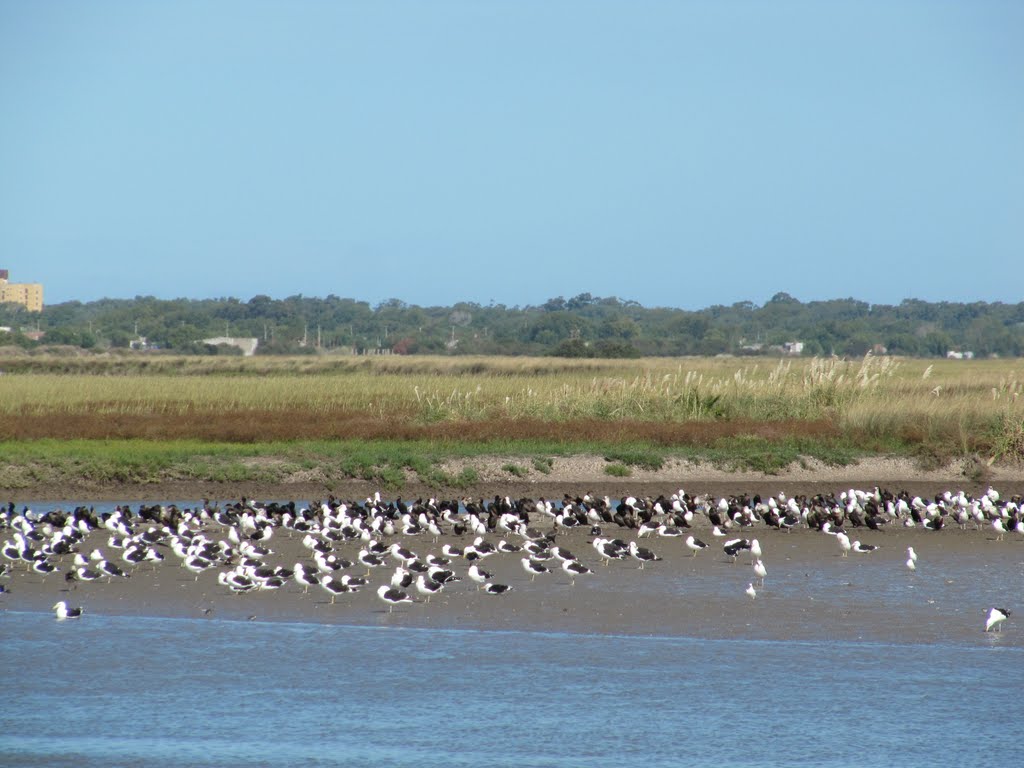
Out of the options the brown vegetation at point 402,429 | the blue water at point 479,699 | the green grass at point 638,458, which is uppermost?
the brown vegetation at point 402,429

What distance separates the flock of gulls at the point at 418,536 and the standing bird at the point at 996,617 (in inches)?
0.8

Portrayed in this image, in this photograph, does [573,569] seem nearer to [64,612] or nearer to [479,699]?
[479,699]

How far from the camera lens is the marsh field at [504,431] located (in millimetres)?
25391

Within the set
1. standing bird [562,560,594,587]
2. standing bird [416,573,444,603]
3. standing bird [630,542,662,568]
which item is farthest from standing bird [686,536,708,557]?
standing bird [416,573,444,603]

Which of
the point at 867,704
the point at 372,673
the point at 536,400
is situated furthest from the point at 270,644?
the point at 536,400

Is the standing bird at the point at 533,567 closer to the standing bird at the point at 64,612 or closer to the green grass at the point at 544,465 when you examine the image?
the standing bird at the point at 64,612

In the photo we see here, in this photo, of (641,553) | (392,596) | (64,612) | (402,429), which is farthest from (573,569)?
(402,429)

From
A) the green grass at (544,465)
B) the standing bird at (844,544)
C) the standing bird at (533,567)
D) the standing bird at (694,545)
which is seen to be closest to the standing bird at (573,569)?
the standing bird at (533,567)

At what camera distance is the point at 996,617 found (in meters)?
12.9

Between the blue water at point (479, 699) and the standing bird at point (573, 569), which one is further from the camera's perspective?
the standing bird at point (573, 569)

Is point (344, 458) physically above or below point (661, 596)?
above

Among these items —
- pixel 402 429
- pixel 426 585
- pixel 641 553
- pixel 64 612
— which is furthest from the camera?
pixel 402 429

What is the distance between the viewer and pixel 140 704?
422 inches

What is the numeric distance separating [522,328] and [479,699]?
132655 millimetres
